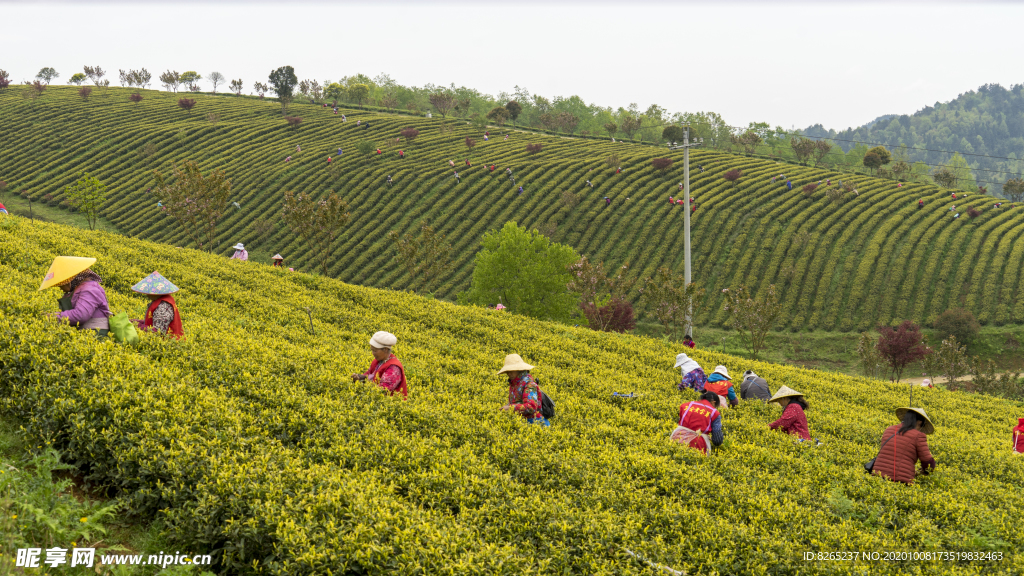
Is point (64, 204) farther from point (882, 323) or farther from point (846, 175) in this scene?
point (846, 175)

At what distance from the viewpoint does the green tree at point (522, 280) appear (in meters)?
38.6

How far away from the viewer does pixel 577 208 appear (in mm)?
58594

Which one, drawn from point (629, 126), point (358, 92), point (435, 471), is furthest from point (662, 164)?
point (435, 471)

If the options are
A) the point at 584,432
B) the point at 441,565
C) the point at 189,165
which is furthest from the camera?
the point at 189,165

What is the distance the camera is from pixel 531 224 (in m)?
56.8

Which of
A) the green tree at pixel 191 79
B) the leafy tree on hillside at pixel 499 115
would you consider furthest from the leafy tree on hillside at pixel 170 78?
the leafy tree on hillside at pixel 499 115

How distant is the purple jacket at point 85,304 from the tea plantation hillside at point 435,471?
12.3 inches

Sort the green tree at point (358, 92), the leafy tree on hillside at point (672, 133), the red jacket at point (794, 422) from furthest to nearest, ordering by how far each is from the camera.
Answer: the green tree at point (358, 92)
the leafy tree on hillside at point (672, 133)
the red jacket at point (794, 422)

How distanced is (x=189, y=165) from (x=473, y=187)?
3407cm

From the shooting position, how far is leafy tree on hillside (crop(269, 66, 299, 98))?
288ft

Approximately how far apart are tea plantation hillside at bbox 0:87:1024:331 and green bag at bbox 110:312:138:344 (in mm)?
39638

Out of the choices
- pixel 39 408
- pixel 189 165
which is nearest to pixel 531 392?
pixel 39 408

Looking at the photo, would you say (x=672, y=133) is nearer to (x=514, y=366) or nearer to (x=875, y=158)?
(x=875, y=158)

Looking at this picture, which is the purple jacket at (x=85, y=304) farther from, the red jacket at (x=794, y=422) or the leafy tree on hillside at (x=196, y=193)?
the leafy tree on hillside at (x=196, y=193)
